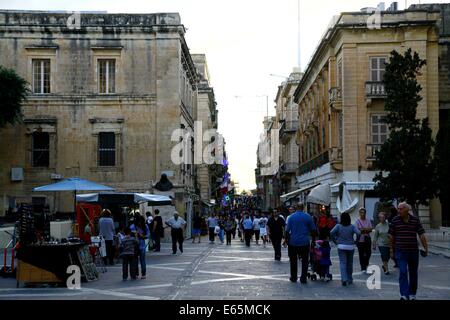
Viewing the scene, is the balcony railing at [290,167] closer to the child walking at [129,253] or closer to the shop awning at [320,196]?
the shop awning at [320,196]

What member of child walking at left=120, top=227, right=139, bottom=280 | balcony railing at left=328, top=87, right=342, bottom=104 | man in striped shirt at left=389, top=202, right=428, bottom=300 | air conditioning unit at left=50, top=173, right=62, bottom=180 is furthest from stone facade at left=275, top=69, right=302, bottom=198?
man in striped shirt at left=389, top=202, right=428, bottom=300

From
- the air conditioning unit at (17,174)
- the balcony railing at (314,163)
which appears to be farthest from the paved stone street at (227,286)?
the balcony railing at (314,163)

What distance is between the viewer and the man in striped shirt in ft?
41.8

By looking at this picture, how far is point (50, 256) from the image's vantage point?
1662 centimetres

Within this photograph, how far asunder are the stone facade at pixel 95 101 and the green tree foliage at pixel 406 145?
1181cm

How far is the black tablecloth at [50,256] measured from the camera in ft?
54.1

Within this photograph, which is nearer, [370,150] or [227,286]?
[227,286]

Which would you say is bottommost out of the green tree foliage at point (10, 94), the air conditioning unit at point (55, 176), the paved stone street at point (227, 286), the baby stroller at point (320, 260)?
the paved stone street at point (227, 286)

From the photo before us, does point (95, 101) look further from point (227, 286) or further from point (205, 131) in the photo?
point (205, 131)

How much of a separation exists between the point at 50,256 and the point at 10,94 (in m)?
21.8

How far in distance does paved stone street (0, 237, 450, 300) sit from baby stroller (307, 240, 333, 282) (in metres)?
0.34

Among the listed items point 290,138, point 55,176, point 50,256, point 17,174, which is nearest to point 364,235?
point 50,256

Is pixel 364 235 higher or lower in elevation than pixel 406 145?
lower
